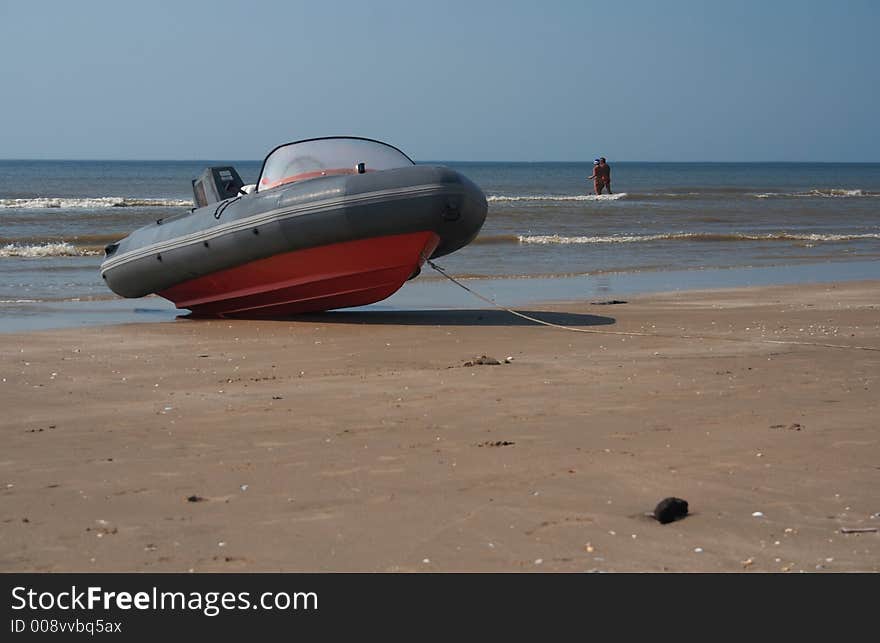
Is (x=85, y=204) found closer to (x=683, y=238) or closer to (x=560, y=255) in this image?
(x=683, y=238)

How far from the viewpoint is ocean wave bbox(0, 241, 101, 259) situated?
69.1ft

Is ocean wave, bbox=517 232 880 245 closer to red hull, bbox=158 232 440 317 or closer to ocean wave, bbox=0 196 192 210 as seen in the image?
red hull, bbox=158 232 440 317

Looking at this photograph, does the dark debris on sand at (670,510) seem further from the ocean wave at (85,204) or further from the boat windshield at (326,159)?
the ocean wave at (85,204)

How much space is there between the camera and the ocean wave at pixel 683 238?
24.3 meters

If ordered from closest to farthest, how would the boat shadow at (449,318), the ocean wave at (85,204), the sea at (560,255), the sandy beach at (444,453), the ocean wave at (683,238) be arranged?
the sandy beach at (444,453) < the boat shadow at (449,318) < the sea at (560,255) < the ocean wave at (683,238) < the ocean wave at (85,204)

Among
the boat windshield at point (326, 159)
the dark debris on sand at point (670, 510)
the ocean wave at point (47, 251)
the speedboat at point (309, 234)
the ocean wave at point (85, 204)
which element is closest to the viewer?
the dark debris on sand at point (670, 510)

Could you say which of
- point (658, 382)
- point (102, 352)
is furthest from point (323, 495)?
point (102, 352)

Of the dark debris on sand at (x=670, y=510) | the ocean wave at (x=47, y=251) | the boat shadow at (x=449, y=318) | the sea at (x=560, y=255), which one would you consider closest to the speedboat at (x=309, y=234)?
the boat shadow at (x=449, y=318)

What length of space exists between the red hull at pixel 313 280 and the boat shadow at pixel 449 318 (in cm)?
19
